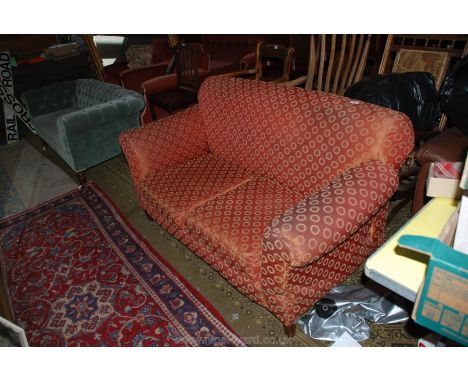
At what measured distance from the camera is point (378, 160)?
1.52 m

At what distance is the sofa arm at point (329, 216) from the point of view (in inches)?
49.2

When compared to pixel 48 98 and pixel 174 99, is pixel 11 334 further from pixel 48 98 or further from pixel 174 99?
pixel 48 98

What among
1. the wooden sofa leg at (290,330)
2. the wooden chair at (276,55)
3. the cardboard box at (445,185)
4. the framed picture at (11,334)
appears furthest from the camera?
the wooden chair at (276,55)

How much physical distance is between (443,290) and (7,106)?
5.15 m

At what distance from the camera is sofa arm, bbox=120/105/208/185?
2248 millimetres

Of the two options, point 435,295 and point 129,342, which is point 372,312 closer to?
point 435,295

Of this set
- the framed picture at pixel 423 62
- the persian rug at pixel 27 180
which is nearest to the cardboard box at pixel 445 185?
the framed picture at pixel 423 62

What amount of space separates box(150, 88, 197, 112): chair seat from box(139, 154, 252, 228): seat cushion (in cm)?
137

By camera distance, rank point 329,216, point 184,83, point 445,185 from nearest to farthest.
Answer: point 445,185 → point 329,216 → point 184,83

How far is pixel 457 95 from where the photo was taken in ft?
6.60

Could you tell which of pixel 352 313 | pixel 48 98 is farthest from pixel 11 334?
pixel 48 98

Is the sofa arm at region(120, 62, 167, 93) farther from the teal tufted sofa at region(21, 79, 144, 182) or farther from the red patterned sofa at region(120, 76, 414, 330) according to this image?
the red patterned sofa at region(120, 76, 414, 330)

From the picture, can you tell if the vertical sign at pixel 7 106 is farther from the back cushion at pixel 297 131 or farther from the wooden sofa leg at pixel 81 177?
the back cushion at pixel 297 131

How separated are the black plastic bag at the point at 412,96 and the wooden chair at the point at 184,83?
2.03m
